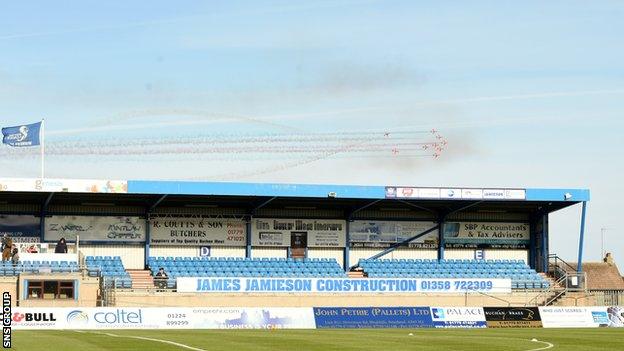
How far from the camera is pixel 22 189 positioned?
6831 centimetres

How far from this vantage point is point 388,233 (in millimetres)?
80875

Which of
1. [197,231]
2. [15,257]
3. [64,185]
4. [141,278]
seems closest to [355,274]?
[197,231]

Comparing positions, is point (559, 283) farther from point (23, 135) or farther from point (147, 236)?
point (23, 135)

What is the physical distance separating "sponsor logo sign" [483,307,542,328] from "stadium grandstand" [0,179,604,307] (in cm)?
1202

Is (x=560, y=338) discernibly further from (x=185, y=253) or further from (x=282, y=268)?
(x=185, y=253)

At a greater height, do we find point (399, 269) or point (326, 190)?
point (326, 190)

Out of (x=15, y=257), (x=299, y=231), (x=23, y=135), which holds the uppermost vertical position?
(x=23, y=135)

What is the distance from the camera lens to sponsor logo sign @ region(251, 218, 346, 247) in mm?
78312

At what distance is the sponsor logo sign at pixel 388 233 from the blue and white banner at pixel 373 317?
20995 millimetres


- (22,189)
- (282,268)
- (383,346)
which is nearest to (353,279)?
(282,268)

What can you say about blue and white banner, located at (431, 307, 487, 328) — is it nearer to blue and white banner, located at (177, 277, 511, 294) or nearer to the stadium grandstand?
the stadium grandstand

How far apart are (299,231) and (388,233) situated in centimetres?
664

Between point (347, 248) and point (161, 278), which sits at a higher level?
point (347, 248)

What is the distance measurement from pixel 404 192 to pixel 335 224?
6.76 meters
